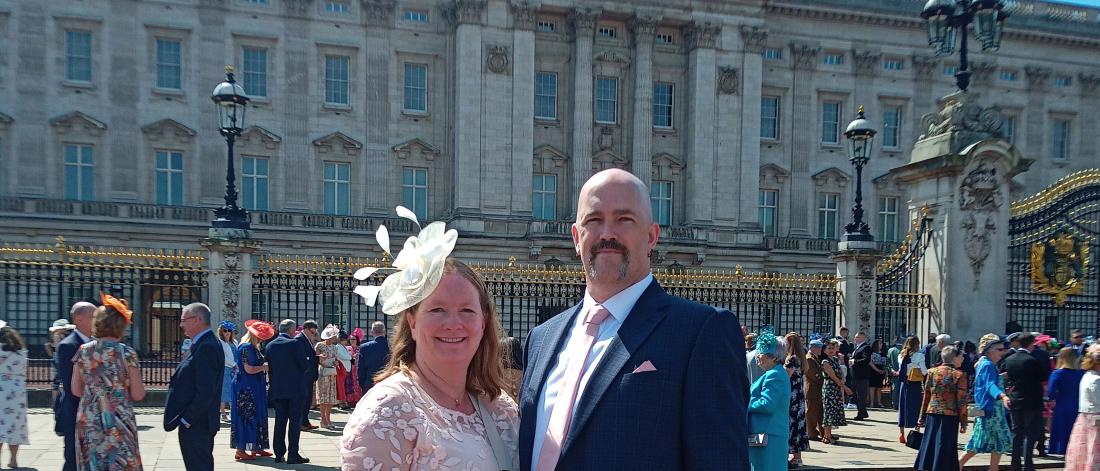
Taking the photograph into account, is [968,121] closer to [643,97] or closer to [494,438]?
[494,438]

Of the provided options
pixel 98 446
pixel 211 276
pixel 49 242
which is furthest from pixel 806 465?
pixel 49 242

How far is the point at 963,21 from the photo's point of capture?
14.5 meters

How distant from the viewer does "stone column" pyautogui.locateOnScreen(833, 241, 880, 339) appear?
16.5 m

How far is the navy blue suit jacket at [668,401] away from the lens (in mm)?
2906

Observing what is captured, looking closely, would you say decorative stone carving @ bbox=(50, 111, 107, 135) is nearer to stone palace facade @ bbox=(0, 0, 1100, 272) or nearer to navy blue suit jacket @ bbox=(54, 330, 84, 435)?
stone palace facade @ bbox=(0, 0, 1100, 272)

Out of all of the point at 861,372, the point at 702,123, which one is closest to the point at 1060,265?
the point at 861,372

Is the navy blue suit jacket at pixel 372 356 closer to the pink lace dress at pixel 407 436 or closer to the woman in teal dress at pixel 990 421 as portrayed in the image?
the woman in teal dress at pixel 990 421

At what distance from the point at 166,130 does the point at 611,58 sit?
19.2 m

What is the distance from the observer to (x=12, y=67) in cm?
3209

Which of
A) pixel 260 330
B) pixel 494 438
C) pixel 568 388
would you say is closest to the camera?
pixel 568 388

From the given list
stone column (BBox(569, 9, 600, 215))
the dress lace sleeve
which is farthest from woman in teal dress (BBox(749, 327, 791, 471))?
stone column (BBox(569, 9, 600, 215))

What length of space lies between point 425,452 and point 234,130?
46.2 ft

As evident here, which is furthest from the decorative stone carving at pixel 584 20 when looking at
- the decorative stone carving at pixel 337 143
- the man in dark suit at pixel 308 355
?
the man in dark suit at pixel 308 355

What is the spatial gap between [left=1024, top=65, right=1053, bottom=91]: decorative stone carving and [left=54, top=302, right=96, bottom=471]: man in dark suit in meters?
46.7
